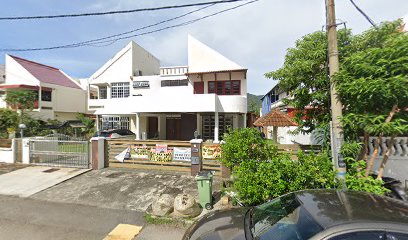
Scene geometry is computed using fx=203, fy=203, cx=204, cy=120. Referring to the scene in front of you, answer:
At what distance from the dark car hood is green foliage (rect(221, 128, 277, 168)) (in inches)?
98.1

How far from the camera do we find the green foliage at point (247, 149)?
5.67 meters

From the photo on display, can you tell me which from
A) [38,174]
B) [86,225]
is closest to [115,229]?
[86,225]

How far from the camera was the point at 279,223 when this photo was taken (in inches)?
97.4

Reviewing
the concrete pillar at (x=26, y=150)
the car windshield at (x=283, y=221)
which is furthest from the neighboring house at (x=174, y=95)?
the car windshield at (x=283, y=221)

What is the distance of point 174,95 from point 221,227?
12189 mm

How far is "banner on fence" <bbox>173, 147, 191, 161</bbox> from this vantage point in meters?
8.51

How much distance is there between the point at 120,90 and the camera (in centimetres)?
2039

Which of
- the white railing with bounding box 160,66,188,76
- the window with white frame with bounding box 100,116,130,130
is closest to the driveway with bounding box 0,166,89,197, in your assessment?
the window with white frame with bounding box 100,116,130,130

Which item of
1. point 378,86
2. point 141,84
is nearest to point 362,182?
point 378,86

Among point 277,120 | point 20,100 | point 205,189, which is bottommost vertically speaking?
point 205,189

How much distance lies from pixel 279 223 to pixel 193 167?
19.1 ft

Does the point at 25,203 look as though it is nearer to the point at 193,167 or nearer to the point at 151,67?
the point at 193,167

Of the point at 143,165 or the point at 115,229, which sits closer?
the point at 115,229

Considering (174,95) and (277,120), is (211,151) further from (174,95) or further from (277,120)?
(174,95)
